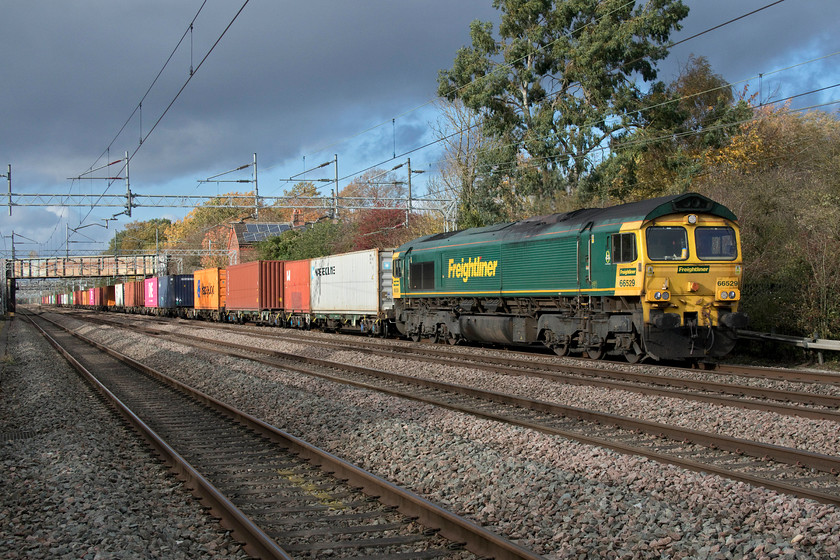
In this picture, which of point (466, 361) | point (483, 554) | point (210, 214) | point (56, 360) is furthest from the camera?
point (210, 214)

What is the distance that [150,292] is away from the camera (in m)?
62.9

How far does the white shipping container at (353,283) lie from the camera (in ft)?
89.8

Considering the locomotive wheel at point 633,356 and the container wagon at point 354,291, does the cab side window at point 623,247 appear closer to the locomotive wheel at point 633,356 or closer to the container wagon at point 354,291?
the locomotive wheel at point 633,356

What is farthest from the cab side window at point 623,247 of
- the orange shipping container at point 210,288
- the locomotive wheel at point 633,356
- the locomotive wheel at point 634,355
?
the orange shipping container at point 210,288

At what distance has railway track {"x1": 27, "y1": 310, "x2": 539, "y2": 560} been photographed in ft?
17.9

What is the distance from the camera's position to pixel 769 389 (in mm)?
11664

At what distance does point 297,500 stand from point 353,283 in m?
22.5

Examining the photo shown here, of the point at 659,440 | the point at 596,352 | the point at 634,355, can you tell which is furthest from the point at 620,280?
the point at 659,440

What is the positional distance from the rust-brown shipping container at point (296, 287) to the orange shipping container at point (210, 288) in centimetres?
962

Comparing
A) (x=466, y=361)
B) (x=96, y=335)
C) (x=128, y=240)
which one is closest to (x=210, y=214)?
(x=128, y=240)

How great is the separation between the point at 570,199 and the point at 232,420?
25804 millimetres

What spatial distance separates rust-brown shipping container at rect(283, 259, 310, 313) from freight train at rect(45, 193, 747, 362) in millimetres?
6755

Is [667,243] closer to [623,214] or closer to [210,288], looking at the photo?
Result: [623,214]

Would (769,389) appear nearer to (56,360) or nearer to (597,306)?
(597,306)
